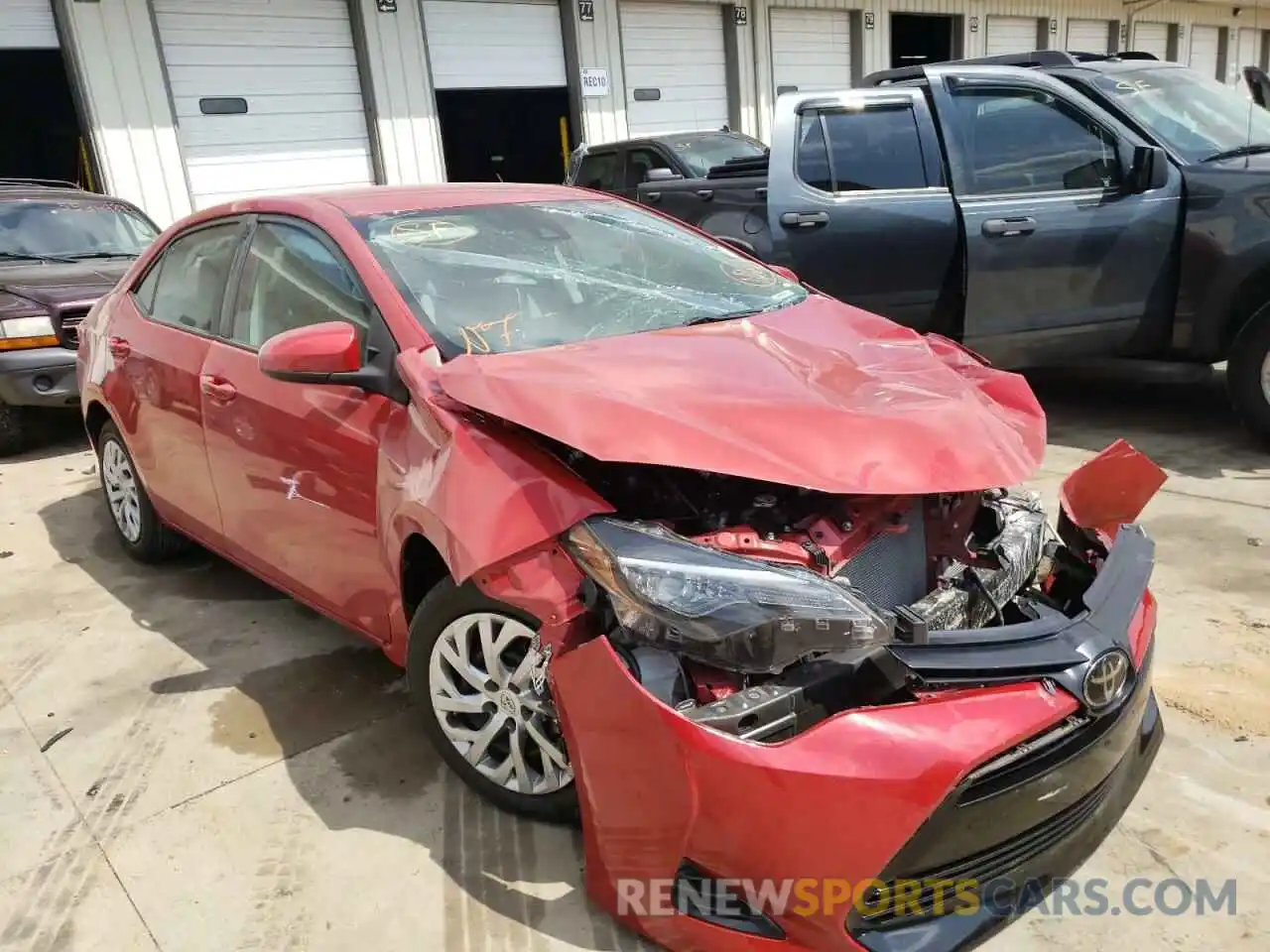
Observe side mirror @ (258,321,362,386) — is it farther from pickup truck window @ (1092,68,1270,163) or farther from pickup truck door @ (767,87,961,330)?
pickup truck window @ (1092,68,1270,163)

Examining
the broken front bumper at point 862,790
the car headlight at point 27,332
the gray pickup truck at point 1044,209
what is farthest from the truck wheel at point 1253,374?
the car headlight at point 27,332

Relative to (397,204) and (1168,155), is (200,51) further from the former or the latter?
(1168,155)

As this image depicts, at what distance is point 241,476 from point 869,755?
7.53 feet

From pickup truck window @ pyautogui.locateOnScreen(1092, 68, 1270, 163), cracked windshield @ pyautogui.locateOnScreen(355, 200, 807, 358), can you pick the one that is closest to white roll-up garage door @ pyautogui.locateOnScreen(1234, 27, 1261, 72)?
pickup truck window @ pyautogui.locateOnScreen(1092, 68, 1270, 163)

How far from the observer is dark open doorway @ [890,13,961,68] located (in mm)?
17859

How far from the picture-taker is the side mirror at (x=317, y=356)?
8.02 feet

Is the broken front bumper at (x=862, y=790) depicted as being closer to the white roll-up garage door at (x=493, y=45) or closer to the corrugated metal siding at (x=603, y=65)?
the white roll-up garage door at (x=493, y=45)

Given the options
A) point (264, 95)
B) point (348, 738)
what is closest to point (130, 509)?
point (348, 738)

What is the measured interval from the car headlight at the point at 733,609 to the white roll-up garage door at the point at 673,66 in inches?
496

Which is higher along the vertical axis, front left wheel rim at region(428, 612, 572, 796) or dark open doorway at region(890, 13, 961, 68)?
dark open doorway at region(890, 13, 961, 68)

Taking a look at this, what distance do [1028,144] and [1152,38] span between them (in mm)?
21889

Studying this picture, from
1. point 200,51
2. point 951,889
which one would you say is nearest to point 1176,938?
point 951,889

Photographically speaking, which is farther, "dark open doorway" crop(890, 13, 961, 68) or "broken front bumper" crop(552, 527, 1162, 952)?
"dark open doorway" crop(890, 13, 961, 68)

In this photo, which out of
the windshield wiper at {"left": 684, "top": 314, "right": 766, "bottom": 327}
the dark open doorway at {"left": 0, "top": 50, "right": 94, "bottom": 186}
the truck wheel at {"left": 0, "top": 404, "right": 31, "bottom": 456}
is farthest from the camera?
the dark open doorway at {"left": 0, "top": 50, "right": 94, "bottom": 186}
